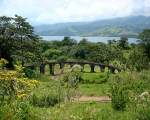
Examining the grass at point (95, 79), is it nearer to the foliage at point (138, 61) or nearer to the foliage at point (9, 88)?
the foliage at point (138, 61)

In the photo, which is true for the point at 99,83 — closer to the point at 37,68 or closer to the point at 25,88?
the point at 37,68

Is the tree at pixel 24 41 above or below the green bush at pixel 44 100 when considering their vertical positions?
above

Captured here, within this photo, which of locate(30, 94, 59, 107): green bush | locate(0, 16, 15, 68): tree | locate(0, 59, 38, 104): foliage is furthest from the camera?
locate(0, 16, 15, 68): tree

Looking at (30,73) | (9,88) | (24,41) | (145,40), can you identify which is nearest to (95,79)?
(30,73)

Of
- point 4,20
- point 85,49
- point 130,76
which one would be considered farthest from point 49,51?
point 130,76

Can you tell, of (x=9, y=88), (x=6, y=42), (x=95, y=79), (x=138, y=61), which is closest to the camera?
(x=9, y=88)

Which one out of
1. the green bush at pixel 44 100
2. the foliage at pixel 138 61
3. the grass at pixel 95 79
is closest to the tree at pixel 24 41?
the grass at pixel 95 79

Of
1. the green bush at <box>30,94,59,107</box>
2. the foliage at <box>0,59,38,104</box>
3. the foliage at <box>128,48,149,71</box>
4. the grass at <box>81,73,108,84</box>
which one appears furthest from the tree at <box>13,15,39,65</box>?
the foliage at <box>0,59,38,104</box>

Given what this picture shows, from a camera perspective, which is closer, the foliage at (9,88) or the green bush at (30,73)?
the foliage at (9,88)

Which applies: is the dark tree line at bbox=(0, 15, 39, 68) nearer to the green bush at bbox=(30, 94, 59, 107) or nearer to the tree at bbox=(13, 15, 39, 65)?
the tree at bbox=(13, 15, 39, 65)

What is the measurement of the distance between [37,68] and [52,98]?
115 feet

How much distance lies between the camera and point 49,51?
3735 inches

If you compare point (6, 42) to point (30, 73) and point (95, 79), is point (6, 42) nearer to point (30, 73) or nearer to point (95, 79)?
point (30, 73)

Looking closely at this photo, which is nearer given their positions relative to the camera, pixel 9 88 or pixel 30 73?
pixel 9 88
